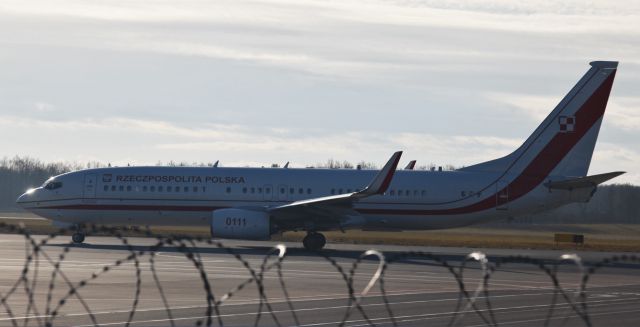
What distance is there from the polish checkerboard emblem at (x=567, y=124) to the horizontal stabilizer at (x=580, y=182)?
7.73 feet

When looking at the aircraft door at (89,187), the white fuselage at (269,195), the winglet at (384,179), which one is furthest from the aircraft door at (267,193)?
the aircraft door at (89,187)

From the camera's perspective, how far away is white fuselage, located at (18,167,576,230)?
48844mm

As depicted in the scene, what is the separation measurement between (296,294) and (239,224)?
64.1ft

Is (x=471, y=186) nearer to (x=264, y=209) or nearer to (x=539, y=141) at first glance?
(x=539, y=141)

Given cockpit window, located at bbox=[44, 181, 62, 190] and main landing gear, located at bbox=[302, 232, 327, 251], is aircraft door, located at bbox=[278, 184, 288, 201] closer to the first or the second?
main landing gear, located at bbox=[302, 232, 327, 251]

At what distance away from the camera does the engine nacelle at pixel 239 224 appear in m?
46.6

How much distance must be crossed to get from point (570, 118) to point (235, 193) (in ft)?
46.8

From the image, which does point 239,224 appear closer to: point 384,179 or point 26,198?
point 384,179

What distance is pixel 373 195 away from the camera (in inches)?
1861

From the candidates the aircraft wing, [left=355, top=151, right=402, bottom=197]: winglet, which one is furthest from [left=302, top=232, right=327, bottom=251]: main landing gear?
[left=355, top=151, right=402, bottom=197]: winglet

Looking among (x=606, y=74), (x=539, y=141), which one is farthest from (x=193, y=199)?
(x=606, y=74)

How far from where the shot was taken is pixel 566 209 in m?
155

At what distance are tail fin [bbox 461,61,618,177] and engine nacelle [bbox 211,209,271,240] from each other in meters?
10.5

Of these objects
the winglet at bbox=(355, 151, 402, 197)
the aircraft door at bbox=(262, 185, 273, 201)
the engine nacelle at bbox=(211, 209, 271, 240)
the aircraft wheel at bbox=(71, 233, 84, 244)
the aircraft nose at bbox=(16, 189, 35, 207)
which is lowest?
the aircraft wheel at bbox=(71, 233, 84, 244)
